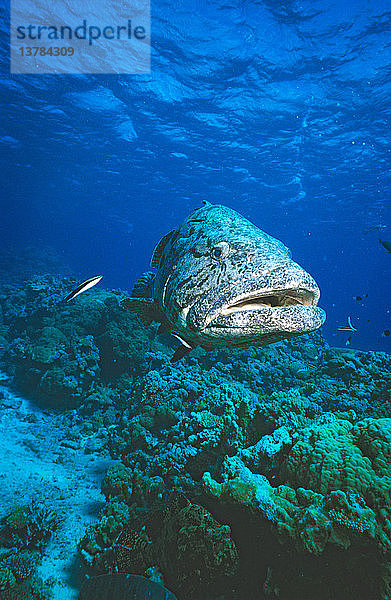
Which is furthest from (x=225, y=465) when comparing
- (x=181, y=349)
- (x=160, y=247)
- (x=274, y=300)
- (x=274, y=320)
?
(x=160, y=247)

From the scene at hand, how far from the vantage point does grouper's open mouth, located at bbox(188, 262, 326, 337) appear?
2.47m

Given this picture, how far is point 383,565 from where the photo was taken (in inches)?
112

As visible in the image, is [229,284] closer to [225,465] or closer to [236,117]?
[225,465]

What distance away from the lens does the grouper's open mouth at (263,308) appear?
97.2 inches

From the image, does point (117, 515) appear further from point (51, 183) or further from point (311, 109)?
point (51, 183)

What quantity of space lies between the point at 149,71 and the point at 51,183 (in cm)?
3594

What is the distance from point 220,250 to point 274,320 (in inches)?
36.3

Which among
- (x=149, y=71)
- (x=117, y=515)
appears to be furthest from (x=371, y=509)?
(x=149, y=71)

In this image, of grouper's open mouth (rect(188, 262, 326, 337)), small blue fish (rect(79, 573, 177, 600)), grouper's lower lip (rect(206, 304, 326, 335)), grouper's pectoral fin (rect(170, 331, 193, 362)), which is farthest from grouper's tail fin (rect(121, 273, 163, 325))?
small blue fish (rect(79, 573, 177, 600))

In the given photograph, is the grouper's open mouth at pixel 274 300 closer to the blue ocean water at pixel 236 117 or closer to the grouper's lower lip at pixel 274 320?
the grouper's lower lip at pixel 274 320

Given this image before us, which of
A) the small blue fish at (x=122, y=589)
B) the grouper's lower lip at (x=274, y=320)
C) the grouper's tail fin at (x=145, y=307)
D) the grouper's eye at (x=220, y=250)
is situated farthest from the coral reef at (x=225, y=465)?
the grouper's eye at (x=220, y=250)

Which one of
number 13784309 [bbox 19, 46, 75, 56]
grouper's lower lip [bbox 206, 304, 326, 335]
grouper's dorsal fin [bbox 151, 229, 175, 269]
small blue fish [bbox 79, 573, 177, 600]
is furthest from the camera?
number 13784309 [bbox 19, 46, 75, 56]

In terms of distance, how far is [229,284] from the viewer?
2668mm

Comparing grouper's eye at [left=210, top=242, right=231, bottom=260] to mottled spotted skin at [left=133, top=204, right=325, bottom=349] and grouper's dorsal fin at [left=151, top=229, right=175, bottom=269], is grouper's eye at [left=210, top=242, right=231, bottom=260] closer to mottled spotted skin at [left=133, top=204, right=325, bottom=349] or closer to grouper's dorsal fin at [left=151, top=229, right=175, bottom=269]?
mottled spotted skin at [left=133, top=204, right=325, bottom=349]
